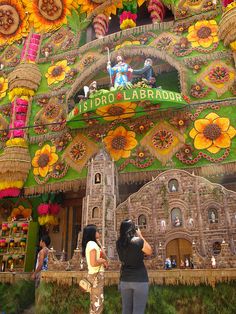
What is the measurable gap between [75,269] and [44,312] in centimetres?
123

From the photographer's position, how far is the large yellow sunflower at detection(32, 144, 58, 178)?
11719mm

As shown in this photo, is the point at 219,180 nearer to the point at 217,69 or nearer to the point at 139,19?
the point at 217,69

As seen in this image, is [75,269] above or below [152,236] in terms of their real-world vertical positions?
below

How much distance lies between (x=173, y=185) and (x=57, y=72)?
321 inches

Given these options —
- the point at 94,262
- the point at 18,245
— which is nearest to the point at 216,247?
the point at 94,262

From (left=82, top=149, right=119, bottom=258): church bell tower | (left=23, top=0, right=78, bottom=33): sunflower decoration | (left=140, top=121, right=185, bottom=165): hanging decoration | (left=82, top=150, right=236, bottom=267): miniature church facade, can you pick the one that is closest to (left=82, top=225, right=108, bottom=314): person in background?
(left=82, top=150, right=236, bottom=267): miniature church facade

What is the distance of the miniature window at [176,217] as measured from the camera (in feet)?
28.2

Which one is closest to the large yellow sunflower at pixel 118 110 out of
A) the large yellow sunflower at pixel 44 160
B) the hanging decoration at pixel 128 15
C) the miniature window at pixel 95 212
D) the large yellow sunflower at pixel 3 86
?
the large yellow sunflower at pixel 44 160

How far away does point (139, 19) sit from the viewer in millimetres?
16016

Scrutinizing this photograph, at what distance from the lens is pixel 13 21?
53.2ft

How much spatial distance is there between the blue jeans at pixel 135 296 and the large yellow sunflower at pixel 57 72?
11.5 meters

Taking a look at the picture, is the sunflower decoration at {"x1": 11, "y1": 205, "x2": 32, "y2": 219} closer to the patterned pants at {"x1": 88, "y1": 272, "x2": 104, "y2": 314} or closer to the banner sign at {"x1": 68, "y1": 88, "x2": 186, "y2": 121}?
the banner sign at {"x1": 68, "y1": 88, "x2": 186, "y2": 121}

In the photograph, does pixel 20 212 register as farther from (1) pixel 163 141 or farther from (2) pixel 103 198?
(1) pixel 163 141

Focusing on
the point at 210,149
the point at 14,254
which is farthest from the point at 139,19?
the point at 14,254
